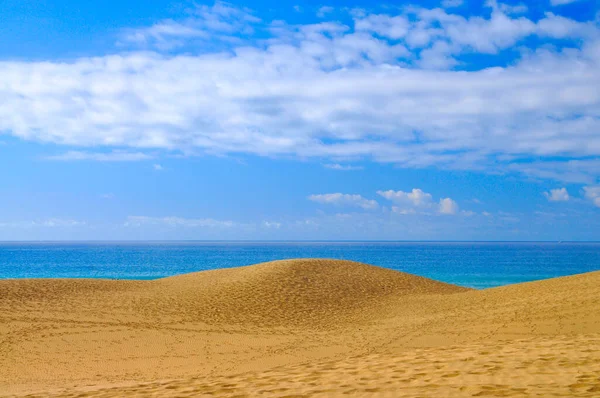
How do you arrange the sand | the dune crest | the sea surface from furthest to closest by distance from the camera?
the sea surface, the dune crest, the sand

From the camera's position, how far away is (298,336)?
16250mm

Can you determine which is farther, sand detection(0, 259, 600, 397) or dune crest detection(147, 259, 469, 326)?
dune crest detection(147, 259, 469, 326)

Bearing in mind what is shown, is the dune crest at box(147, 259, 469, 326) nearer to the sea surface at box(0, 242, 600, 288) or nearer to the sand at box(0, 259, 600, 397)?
the sand at box(0, 259, 600, 397)

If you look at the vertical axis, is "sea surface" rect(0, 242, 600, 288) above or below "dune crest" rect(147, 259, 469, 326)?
below

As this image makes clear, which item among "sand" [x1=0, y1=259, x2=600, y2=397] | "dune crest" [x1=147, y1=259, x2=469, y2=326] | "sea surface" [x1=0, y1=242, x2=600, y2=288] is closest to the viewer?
"sand" [x1=0, y1=259, x2=600, y2=397]

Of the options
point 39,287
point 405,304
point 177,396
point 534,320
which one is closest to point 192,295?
point 39,287

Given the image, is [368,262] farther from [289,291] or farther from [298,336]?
[298,336]

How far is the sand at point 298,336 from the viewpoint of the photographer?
8.20m

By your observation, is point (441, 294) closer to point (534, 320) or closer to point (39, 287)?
point (534, 320)

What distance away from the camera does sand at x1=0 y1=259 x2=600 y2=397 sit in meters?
8.20

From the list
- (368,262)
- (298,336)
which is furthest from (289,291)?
(368,262)

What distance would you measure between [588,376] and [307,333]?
10.2 metres

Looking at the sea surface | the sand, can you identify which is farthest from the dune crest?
the sea surface

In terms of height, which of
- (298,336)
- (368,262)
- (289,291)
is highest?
A: (289,291)
